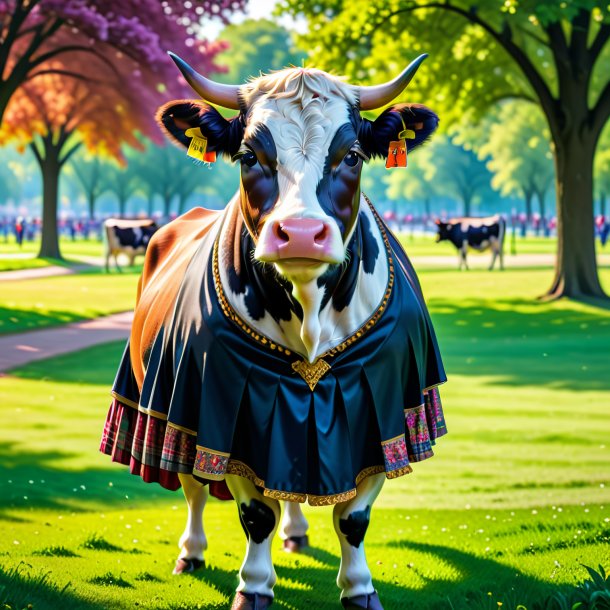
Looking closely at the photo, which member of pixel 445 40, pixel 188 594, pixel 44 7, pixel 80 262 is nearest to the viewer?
pixel 188 594

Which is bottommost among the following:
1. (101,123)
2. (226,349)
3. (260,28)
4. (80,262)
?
(80,262)

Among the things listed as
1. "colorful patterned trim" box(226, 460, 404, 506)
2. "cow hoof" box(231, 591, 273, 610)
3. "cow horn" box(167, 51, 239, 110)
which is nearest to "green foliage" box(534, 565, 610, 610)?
"colorful patterned trim" box(226, 460, 404, 506)

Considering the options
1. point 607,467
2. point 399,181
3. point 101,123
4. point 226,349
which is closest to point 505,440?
point 607,467

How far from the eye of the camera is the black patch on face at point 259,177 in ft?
15.9

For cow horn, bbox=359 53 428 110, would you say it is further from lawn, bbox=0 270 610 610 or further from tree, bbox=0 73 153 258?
tree, bbox=0 73 153 258

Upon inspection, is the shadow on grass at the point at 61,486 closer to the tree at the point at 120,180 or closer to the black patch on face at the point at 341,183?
the black patch on face at the point at 341,183

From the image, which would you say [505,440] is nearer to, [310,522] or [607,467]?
[607,467]

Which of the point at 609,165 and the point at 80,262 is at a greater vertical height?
the point at 609,165

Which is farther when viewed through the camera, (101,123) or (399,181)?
(399,181)

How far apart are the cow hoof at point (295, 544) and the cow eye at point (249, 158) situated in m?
2.74

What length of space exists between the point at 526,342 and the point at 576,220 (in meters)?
7.03

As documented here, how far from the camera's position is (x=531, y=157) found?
66938 millimetres

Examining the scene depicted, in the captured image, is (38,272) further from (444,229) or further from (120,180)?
(120,180)

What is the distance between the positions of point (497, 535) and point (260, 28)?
69.7m
